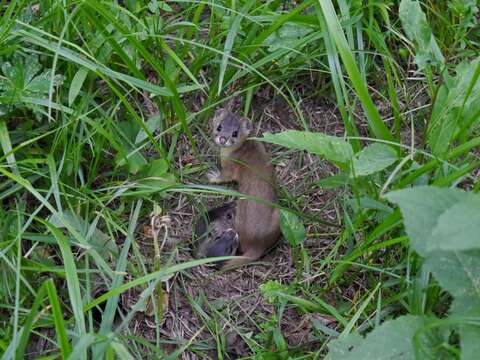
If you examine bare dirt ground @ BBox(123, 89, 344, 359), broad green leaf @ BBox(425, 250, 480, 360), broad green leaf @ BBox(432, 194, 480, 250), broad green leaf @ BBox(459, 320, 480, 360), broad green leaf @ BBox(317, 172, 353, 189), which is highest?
broad green leaf @ BBox(432, 194, 480, 250)

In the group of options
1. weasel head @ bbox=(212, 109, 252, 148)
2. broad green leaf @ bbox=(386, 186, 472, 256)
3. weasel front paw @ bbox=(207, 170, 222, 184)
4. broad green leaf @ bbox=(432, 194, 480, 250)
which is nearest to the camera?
broad green leaf @ bbox=(432, 194, 480, 250)

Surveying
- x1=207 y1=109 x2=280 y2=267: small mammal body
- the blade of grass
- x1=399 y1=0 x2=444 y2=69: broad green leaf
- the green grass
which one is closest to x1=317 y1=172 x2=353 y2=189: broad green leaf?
the green grass

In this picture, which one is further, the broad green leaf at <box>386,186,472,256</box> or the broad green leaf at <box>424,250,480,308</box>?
the broad green leaf at <box>424,250,480,308</box>

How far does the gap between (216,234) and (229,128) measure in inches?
28.9

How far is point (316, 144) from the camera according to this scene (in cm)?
343

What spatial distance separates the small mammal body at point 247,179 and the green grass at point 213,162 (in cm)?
11

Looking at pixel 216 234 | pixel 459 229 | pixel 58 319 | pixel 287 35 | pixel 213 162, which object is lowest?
pixel 216 234

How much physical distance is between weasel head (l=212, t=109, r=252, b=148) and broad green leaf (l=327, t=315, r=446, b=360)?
2.20 metres

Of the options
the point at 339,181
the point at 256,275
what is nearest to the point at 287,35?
the point at 339,181

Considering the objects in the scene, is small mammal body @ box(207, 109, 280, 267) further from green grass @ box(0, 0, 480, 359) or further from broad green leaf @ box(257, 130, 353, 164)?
broad green leaf @ box(257, 130, 353, 164)

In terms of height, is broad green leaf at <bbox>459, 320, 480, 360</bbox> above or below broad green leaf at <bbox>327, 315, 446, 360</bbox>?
above

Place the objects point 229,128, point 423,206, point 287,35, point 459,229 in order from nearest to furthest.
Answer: point 459,229, point 423,206, point 287,35, point 229,128

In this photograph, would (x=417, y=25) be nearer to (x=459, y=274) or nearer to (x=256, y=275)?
(x=459, y=274)

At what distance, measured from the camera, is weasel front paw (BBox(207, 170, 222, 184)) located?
16.4 ft
